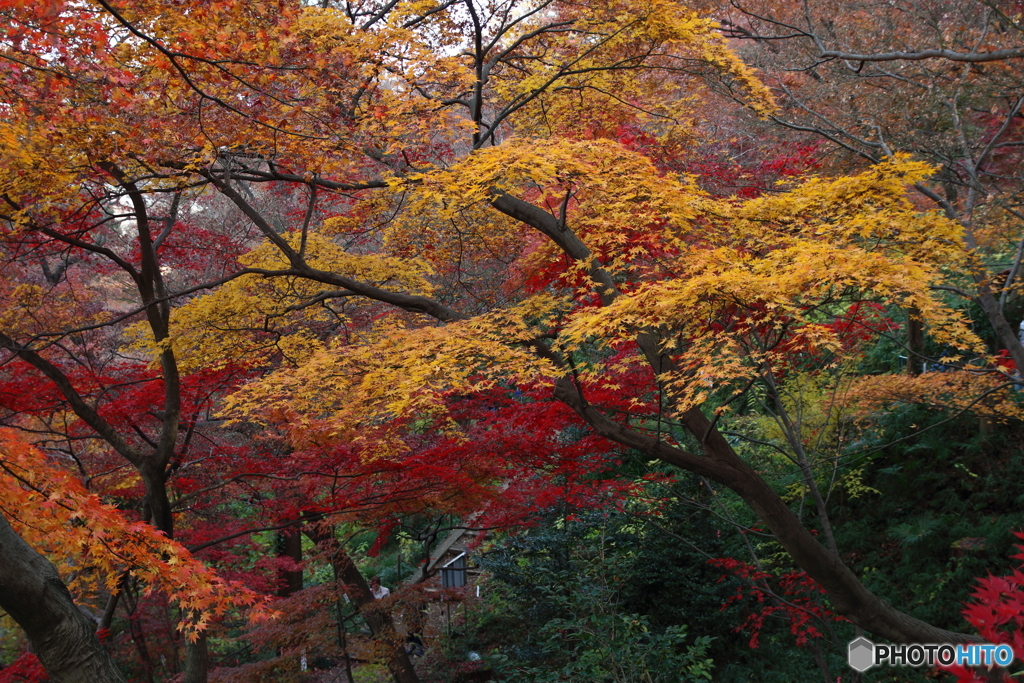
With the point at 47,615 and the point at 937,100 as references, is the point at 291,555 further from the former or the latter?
the point at 937,100

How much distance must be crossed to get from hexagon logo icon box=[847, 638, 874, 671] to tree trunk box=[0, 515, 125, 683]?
5960 millimetres

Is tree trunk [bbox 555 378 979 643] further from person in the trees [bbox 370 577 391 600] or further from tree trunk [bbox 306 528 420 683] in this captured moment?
person in the trees [bbox 370 577 391 600]

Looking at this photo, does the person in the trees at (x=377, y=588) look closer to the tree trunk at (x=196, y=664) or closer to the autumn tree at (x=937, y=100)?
the tree trunk at (x=196, y=664)

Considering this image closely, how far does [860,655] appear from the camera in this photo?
6250mm

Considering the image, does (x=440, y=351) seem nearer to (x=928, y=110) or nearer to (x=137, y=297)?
(x=928, y=110)

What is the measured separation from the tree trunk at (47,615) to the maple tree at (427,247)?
675 millimetres

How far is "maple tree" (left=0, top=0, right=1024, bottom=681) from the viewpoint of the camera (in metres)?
4.89

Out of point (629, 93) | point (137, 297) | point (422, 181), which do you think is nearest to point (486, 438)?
point (422, 181)

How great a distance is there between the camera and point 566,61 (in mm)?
7672

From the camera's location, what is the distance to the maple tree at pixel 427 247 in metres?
4.89

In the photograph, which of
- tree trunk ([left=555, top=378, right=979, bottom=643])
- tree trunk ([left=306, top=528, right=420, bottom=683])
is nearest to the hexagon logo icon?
tree trunk ([left=555, top=378, right=979, bottom=643])

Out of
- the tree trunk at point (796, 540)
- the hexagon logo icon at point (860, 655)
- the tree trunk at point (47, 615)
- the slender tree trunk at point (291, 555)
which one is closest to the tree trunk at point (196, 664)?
the tree trunk at point (47, 615)

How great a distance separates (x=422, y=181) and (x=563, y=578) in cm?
475

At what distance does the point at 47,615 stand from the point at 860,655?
6.55 metres
